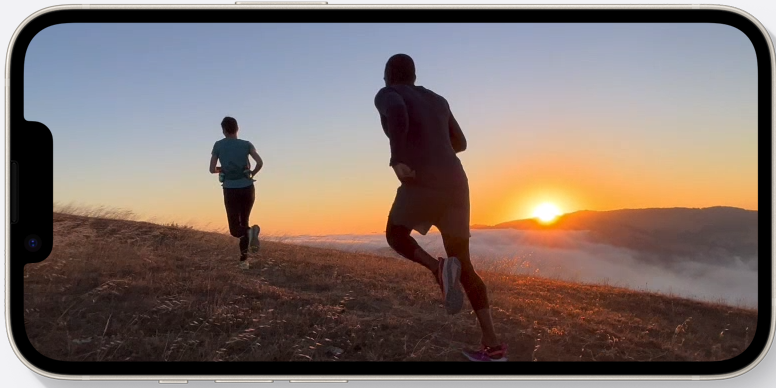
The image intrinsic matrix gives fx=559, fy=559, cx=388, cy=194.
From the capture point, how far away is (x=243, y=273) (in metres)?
7.12

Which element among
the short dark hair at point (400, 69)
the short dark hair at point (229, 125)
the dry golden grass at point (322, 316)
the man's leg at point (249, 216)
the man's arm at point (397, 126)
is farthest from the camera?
the man's leg at point (249, 216)

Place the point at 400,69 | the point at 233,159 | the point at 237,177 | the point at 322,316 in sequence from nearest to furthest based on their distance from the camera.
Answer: the point at 400,69 → the point at 322,316 → the point at 237,177 → the point at 233,159

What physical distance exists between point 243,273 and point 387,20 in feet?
12.9

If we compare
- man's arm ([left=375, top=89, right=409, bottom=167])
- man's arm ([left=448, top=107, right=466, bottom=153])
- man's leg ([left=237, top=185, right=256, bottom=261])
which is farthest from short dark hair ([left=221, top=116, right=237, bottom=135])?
man's arm ([left=448, top=107, right=466, bottom=153])

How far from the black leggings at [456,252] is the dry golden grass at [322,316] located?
0.99 ft

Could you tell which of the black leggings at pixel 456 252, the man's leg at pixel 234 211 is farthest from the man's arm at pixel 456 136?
the man's leg at pixel 234 211

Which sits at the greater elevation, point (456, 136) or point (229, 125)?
point (229, 125)

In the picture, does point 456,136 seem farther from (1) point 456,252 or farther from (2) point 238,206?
(2) point 238,206

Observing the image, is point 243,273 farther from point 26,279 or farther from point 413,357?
point 413,357

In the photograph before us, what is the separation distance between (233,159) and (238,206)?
0.73 meters

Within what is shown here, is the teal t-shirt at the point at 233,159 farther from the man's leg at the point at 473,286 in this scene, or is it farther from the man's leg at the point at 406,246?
the man's leg at the point at 473,286

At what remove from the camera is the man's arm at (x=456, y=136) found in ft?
15.2

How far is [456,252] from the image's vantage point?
4.65 m

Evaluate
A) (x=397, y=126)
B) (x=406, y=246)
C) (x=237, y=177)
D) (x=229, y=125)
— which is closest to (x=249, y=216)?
(x=237, y=177)
